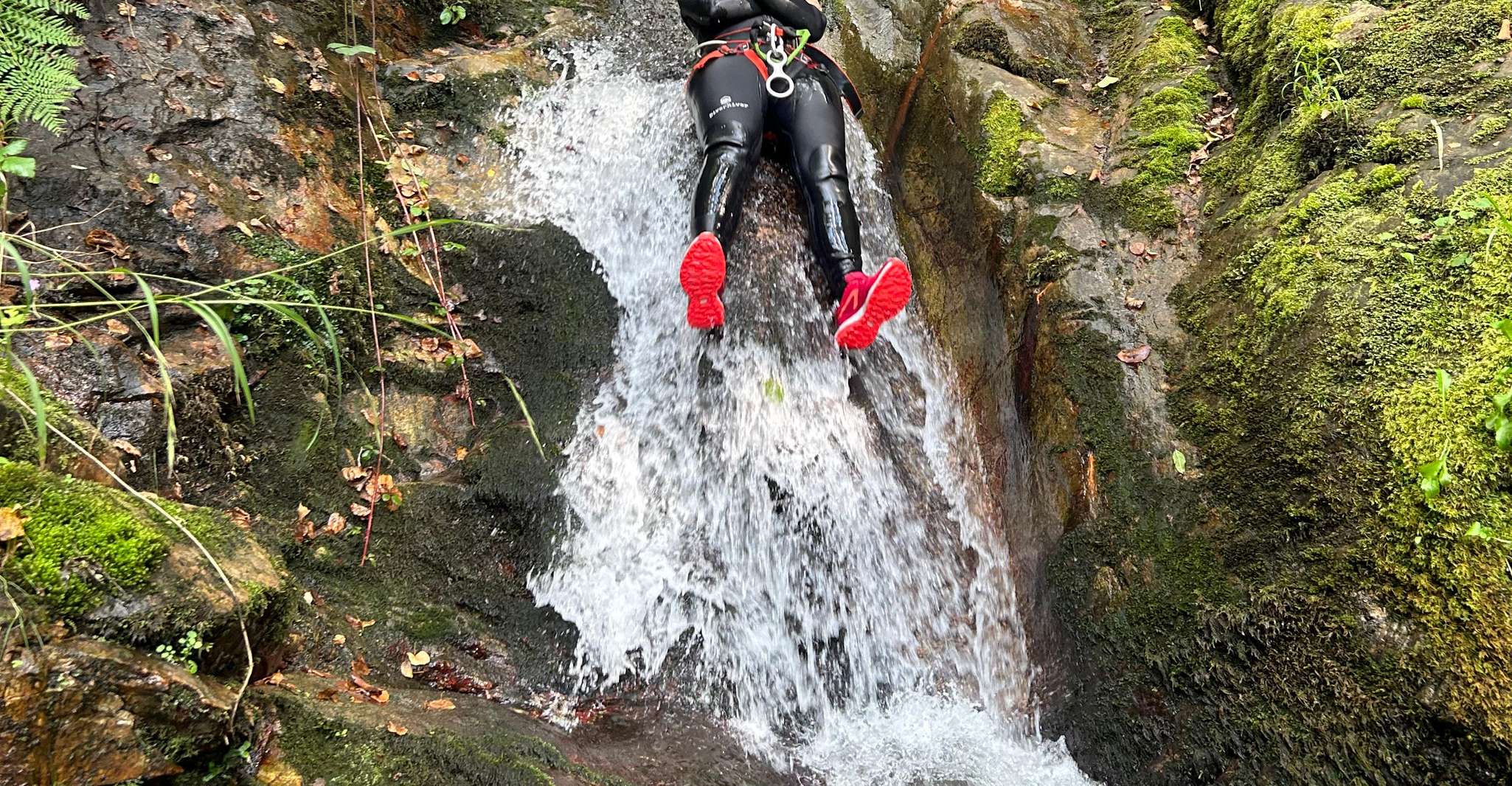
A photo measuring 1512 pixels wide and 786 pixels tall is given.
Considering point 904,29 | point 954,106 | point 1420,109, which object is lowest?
point 1420,109

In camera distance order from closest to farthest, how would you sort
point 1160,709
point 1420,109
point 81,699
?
1. point 81,699
2. point 1160,709
3. point 1420,109

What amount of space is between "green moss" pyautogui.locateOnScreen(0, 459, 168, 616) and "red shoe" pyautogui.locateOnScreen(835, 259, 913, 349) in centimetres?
296

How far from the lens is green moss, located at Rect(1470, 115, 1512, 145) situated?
10.6 feet

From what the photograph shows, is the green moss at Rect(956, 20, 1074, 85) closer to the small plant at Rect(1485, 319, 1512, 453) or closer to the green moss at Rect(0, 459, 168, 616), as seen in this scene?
the small plant at Rect(1485, 319, 1512, 453)

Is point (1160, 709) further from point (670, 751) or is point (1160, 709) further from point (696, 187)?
point (696, 187)

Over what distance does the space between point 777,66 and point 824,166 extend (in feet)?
2.11

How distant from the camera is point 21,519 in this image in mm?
1658

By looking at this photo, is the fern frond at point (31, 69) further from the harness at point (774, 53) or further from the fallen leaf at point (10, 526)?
the harness at point (774, 53)

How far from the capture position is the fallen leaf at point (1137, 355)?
3.85 m

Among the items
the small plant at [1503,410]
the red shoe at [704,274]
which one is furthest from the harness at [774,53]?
the small plant at [1503,410]

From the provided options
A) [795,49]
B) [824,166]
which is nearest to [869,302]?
[824,166]

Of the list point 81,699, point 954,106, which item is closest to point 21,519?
point 81,699

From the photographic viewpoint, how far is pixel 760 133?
440 centimetres

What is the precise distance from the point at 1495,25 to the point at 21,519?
19.0 ft
